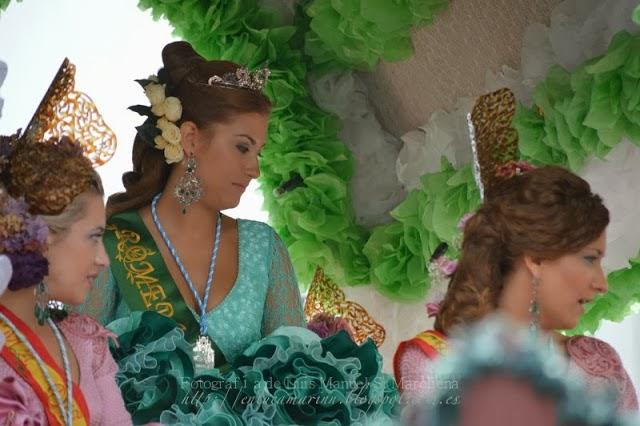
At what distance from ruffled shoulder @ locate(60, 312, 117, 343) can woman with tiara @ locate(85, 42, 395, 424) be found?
19cm

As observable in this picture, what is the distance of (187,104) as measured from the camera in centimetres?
239

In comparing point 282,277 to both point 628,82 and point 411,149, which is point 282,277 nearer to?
point 411,149

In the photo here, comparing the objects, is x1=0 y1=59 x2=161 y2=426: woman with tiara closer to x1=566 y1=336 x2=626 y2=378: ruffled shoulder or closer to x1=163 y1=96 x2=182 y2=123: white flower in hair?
x1=163 y1=96 x2=182 y2=123: white flower in hair

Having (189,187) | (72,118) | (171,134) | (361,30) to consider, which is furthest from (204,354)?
(361,30)

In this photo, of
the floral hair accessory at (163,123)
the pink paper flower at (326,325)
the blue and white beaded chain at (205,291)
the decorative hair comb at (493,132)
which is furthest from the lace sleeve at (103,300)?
the decorative hair comb at (493,132)

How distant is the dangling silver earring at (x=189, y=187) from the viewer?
234cm

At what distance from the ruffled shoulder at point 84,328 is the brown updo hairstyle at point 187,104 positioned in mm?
590

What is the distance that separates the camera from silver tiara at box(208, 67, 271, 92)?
238cm

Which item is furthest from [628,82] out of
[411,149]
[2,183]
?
[2,183]

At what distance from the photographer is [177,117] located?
7.73 feet

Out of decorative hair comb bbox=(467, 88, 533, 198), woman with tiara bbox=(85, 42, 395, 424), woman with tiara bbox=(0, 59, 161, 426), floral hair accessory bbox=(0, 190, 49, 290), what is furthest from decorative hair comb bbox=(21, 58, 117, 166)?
decorative hair comb bbox=(467, 88, 533, 198)

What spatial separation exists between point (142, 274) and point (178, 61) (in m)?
0.49

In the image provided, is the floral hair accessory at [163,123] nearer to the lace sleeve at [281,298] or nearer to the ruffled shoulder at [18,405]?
the lace sleeve at [281,298]

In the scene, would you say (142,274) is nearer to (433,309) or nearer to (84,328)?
(84,328)
